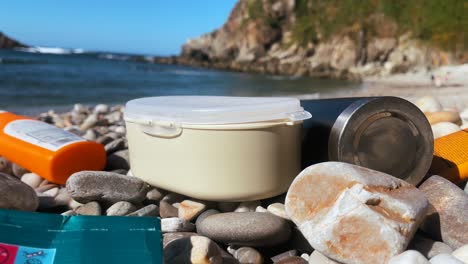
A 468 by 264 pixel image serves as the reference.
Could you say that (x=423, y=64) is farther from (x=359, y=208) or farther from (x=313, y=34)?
(x=359, y=208)

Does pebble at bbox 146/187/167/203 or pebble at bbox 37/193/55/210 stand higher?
pebble at bbox 146/187/167/203

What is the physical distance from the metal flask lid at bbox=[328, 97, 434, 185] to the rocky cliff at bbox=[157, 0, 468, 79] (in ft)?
63.2


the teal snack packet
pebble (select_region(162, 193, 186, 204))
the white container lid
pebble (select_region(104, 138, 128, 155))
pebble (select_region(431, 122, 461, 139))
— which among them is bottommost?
pebble (select_region(162, 193, 186, 204))

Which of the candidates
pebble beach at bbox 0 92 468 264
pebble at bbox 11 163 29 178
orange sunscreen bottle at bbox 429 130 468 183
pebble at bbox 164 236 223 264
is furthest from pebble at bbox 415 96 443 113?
pebble at bbox 11 163 29 178

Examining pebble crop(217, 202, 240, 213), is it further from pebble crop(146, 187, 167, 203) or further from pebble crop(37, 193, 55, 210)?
pebble crop(37, 193, 55, 210)

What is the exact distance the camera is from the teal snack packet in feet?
3.86

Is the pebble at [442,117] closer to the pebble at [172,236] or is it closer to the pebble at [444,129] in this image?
the pebble at [444,129]

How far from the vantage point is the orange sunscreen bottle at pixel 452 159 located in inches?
78.4

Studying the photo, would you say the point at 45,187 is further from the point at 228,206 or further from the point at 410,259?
the point at 410,259

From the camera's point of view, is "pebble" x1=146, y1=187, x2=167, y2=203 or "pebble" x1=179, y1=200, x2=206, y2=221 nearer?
"pebble" x1=179, y1=200, x2=206, y2=221

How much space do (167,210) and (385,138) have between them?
0.92 meters

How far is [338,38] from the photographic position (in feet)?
98.1

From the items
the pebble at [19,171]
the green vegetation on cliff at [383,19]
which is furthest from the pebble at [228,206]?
the green vegetation on cliff at [383,19]

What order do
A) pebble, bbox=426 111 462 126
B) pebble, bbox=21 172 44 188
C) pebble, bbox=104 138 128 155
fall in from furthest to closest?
pebble, bbox=426 111 462 126 < pebble, bbox=104 138 128 155 < pebble, bbox=21 172 44 188
